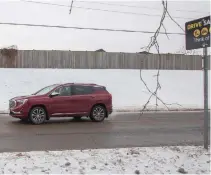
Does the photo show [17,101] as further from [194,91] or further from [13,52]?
[194,91]

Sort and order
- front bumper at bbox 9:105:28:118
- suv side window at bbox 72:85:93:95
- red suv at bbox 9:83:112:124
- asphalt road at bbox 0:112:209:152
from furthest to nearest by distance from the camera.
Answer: suv side window at bbox 72:85:93:95
red suv at bbox 9:83:112:124
front bumper at bbox 9:105:28:118
asphalt road at bbox 0:112:209:152

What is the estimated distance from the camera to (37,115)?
49.8ft

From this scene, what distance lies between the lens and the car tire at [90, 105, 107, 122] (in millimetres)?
16531

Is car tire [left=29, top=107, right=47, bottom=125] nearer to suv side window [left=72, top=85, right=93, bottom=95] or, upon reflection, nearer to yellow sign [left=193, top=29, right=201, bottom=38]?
suv side window [left=72, top=85, right=93, bottom=95]

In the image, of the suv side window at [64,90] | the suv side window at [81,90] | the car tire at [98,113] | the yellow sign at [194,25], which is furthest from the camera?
the car tire at [98,113]

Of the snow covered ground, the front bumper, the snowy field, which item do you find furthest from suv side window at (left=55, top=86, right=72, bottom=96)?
the snow covered ground

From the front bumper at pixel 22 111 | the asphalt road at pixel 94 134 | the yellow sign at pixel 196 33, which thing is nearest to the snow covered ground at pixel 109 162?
the asphalt road at pixel 94 134

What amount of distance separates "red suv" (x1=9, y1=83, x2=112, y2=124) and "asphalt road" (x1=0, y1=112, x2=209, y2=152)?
42 centimetres

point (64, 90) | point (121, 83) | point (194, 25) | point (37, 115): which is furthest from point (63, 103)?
point (121, 83)

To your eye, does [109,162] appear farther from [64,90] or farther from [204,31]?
[64,90]

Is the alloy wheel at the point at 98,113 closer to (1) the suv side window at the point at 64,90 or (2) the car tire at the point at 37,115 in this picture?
(1) the suv side window at the point at 64,90

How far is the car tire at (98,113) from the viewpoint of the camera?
16.5 m

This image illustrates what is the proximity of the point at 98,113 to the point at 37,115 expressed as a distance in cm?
274

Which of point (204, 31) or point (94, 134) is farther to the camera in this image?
point (94, 134)
